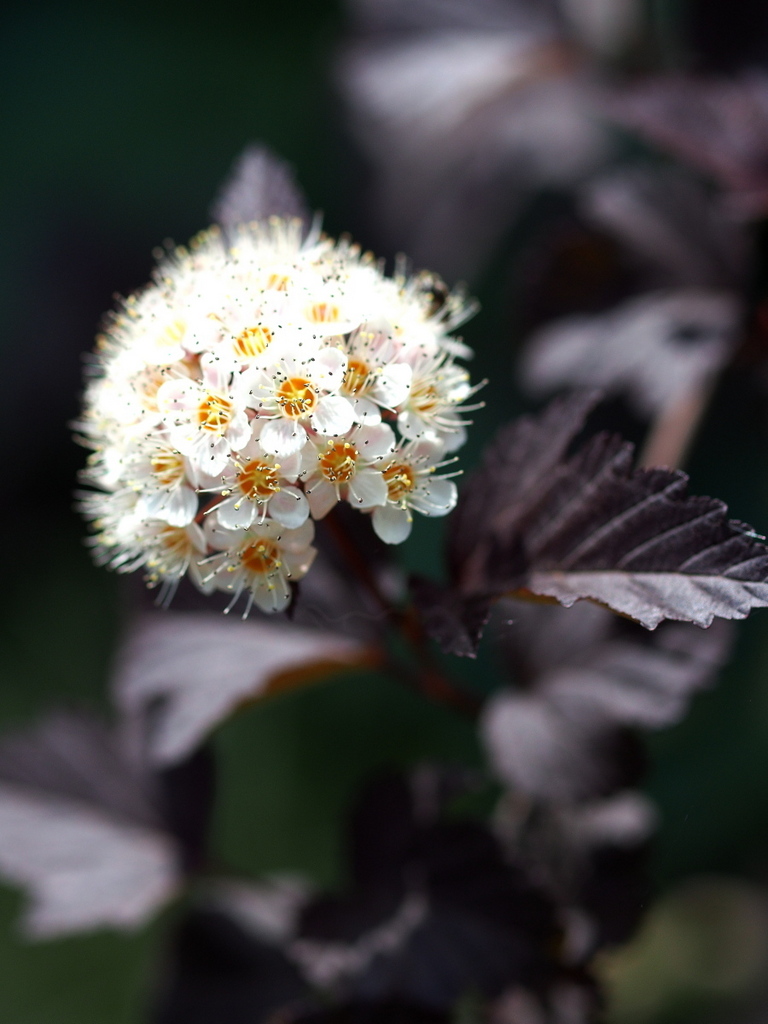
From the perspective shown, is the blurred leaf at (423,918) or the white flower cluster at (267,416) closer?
the white flower cluster at (267,416)

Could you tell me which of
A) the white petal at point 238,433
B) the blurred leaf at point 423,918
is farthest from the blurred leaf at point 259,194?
the blurred leaf at point 423,918

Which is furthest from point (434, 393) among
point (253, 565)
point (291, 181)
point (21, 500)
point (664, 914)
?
point (21, 500)

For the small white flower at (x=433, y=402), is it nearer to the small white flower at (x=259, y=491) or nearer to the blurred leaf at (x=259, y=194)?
the small white flower at (x=259, y=491)

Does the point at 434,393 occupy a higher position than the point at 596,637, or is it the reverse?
the point at 434,393

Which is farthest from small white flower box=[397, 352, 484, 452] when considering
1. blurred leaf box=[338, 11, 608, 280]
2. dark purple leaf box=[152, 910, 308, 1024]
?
blurred leaf box=[338, 11, 608, 280]

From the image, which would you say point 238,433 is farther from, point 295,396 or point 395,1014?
point 395,1014

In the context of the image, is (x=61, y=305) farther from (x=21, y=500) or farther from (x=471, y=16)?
(x=471, y=16)

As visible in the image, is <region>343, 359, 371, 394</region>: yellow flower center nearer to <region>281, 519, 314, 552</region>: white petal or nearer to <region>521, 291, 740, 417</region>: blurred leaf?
<region>281, 519, 314, 552</region>: white petal

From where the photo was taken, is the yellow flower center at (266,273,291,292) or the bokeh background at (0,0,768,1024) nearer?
the yellow flower center at (266,273,291,292)
